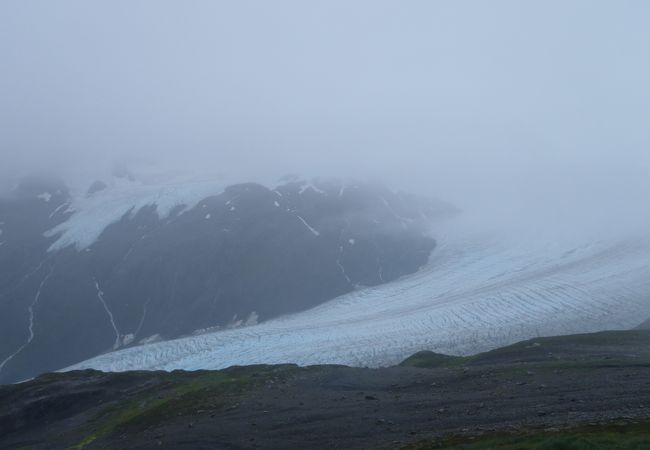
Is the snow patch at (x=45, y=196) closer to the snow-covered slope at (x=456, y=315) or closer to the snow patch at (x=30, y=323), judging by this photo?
the snow patch at (x=30, y=323)

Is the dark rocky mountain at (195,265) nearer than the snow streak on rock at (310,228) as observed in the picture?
Yes

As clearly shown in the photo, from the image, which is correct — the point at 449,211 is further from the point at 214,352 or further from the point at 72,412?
the point at 72,412

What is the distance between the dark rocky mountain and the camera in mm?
101500

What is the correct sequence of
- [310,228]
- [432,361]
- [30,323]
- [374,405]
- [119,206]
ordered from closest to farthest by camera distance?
[374,405] < [432,361] < [30,323] < [310,228] < [119,206]

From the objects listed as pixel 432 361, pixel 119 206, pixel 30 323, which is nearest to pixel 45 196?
pixel 119 206

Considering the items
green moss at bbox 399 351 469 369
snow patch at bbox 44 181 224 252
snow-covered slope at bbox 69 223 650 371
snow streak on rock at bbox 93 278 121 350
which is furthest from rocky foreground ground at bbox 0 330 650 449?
snow patch at bbox 44 181 224 252

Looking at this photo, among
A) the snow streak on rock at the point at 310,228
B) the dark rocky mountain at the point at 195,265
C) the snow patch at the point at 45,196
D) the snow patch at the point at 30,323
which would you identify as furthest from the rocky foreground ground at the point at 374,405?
the snow patch at the point at 45,196

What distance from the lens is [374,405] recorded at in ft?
91.7

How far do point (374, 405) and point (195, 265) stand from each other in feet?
295

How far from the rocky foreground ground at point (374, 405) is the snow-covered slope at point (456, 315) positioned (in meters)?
10.2

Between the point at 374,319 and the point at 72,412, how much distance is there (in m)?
35.2

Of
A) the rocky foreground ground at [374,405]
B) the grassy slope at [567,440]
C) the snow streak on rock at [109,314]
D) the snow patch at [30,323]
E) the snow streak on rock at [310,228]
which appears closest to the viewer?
the grassy slope at [567,440]

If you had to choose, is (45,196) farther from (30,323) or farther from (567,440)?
(567,440)

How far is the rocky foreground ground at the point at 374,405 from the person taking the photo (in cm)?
2075
